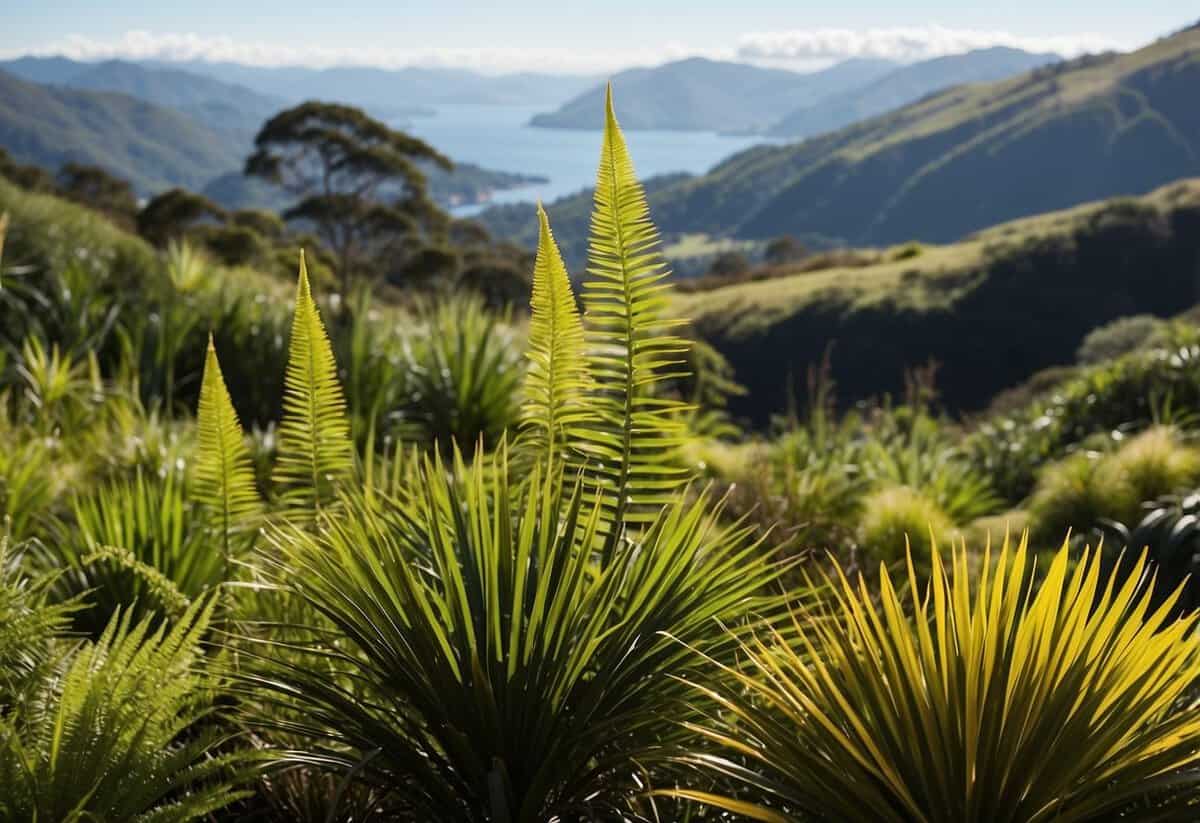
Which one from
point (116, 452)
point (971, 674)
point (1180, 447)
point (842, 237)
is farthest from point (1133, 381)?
point (842, 237)

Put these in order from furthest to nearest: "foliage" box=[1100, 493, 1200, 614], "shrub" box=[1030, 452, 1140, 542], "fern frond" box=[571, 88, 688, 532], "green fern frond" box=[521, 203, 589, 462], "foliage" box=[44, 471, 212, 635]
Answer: "shrub" box=[1030, 452, 1140, 542]
"foliage" box=[1100, 493, 1200, 614]
"foliage" box=[44, 471, 212, 635]
"green fern frond" box=[521, 203, 589, 462]
"fern frond" box=[571, 88, 688, 532]

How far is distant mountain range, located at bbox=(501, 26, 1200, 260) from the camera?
15138cm

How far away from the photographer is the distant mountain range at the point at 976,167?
15138 cm

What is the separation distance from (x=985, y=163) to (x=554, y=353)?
17172 centimetres

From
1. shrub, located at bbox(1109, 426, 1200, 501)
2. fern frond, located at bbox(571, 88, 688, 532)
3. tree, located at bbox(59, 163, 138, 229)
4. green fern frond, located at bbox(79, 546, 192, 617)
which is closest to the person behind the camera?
fern frond, located at bbox(571, 88, 688, 532)

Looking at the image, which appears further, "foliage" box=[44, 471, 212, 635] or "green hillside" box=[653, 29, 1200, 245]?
"green hillside" box=[653, 29, 1200, 245]

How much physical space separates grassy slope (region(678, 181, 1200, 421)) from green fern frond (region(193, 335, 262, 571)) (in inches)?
1937

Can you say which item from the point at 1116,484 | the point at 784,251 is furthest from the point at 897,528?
the point at 784,251

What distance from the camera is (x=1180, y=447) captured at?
21.1 feet

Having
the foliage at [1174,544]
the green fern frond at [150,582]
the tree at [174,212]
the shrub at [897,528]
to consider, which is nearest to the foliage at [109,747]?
the green fern frond at [150,582]

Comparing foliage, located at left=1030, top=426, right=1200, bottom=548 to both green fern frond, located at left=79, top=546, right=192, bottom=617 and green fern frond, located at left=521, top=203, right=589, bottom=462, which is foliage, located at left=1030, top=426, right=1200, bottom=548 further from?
green fern frond, located at left=79, top=546, right=192, bottom=617

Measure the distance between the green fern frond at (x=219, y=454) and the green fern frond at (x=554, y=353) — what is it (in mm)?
738

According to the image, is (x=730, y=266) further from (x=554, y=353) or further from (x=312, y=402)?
(x=554, y=353)

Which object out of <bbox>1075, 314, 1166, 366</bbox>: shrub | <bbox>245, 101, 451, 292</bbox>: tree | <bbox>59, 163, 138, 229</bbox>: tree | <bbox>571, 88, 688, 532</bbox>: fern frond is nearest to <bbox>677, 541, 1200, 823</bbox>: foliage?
<bbox>571, 88, 688, 532</bbox>: fern frond
